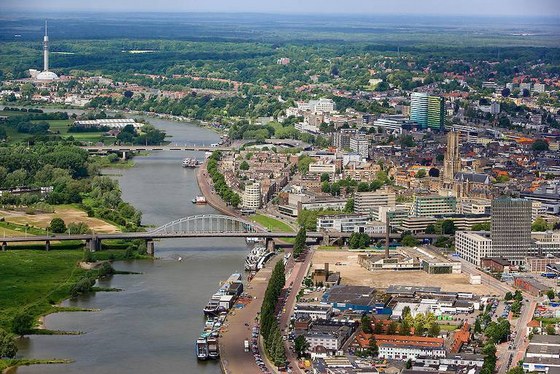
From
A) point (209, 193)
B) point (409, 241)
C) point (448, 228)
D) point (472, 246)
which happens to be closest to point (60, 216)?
point (209, 193)

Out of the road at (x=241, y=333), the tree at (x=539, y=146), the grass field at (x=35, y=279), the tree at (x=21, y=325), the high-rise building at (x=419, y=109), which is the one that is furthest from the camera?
the high-rise building at (x=419, y=109)

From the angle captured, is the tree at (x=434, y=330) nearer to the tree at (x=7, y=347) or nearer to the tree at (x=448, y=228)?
the tree at (x=7, y=347)

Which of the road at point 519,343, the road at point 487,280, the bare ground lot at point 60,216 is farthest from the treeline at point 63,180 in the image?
the road at point 519,343

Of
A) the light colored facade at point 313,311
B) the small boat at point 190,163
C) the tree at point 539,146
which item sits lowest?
the small boat at point 190,163

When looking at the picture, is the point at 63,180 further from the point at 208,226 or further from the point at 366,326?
the point at 366,326

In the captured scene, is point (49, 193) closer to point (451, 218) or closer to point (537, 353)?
point (451, 218)

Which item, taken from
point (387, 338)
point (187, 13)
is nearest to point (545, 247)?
point (387, 338)
